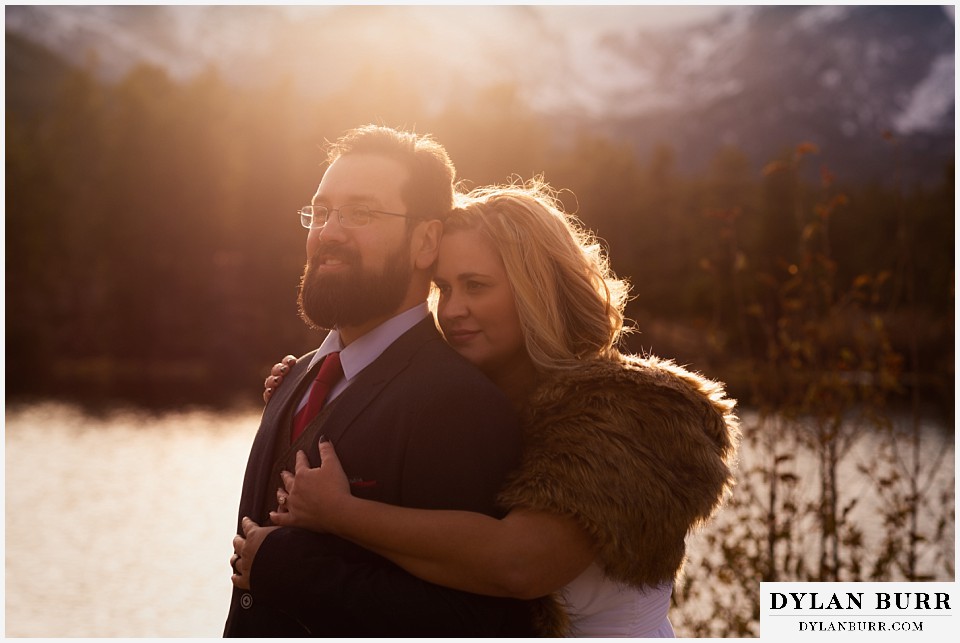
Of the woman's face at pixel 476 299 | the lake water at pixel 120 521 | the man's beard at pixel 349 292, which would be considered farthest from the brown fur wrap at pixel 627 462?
the lake water at pixel 120 521

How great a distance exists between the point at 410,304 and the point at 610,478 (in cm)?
84

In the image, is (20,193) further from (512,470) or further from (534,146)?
(512,470)

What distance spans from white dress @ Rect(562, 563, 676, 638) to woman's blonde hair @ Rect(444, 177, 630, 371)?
65 centimetres

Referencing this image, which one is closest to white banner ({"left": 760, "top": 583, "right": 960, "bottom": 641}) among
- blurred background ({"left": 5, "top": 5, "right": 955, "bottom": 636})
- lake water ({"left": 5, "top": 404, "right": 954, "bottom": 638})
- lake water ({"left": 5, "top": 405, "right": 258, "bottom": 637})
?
blurred background ({"left": 5, "top": 5, "right": 955, "bottom": 636})

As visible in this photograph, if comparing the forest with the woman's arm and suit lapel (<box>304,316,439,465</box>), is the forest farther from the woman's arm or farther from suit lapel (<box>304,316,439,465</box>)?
the woman's arm

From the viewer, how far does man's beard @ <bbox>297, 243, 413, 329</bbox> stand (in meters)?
3.01

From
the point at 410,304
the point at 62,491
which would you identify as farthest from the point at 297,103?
the point at 410,304

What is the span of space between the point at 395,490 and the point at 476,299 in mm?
741

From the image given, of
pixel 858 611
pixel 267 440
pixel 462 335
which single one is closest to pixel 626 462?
pixel 462 335

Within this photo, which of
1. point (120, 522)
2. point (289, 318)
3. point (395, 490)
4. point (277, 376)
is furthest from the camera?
point (289, 318)

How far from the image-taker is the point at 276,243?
3772 centimetres

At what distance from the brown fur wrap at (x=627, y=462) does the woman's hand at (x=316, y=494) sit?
436 mm

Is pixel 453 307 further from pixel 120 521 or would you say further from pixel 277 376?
pixel 120 521

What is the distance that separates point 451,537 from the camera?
259 cm
